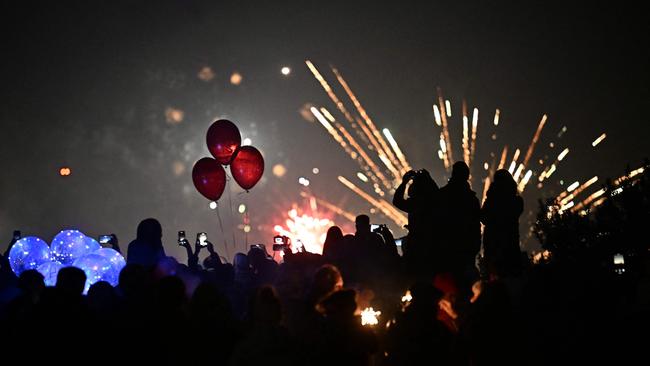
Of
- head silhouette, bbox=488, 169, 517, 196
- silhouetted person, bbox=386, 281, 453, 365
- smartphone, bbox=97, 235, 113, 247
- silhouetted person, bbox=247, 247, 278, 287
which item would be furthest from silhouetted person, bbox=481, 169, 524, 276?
smartphone, bbox=97, 235, 113, 247

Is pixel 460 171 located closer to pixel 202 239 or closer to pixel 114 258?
pixel 114 258

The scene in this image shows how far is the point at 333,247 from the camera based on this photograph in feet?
34.2

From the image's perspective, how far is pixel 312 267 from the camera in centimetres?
985

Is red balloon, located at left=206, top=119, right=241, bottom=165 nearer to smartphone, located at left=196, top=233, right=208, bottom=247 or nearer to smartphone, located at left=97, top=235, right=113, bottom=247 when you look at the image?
smartphone, located at left=196, top=233, right=208, bottom=247

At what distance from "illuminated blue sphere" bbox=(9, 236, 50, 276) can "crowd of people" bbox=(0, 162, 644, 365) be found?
1.79 metres

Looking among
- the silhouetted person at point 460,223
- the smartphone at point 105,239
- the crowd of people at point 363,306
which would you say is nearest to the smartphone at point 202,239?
the smartphone at point 105,239

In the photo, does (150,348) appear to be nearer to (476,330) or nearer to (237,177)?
(476,330)

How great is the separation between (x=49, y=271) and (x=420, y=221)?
5.73 meters

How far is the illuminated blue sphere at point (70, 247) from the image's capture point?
1241 centimetres

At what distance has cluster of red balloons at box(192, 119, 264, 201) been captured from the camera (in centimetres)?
1548

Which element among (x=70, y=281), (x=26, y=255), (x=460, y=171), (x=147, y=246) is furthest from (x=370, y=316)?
(x=26, y=255)

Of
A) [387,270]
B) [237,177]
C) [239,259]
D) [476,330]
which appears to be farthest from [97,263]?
[476,330]

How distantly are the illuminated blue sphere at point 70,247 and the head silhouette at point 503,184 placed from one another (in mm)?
7146

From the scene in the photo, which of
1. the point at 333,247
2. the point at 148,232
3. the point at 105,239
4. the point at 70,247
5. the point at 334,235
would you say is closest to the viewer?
the point at 148,232
